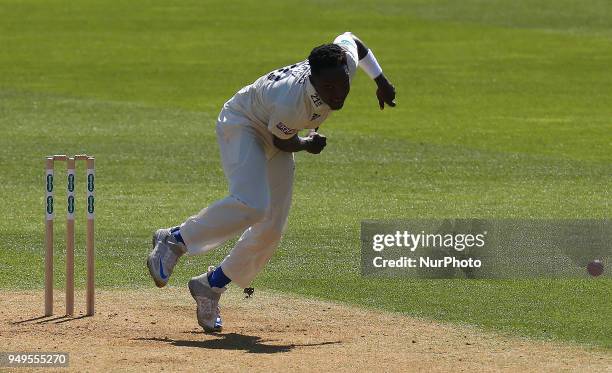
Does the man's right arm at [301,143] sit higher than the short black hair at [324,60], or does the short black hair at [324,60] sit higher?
the short black hair at [324,60]

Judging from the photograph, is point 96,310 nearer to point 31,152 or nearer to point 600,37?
point 31,152

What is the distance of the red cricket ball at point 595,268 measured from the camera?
10930 millimetres

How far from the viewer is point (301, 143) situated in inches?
347

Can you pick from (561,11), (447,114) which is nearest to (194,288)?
(447,114)

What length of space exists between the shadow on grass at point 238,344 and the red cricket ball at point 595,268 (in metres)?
3.13

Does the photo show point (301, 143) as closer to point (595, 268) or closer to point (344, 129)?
point (595, 268)

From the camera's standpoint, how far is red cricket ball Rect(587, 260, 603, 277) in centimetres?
1093

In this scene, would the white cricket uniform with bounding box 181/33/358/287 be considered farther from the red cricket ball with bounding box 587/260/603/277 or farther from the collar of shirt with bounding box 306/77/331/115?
the red cricket ball with bounding box 587/260/603/277

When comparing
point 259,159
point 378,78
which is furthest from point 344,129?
point 259,159

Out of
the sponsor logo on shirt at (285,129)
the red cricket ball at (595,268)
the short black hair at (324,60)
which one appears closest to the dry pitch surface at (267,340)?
the sponsor logo on shirt at (285,129)

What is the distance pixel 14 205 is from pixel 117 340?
6129 mm

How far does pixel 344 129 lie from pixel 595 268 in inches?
372

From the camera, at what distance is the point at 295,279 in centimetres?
1086

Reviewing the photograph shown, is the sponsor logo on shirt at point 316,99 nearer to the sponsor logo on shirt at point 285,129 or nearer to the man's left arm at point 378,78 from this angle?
the sponsor logo on shirt at point 285,129
